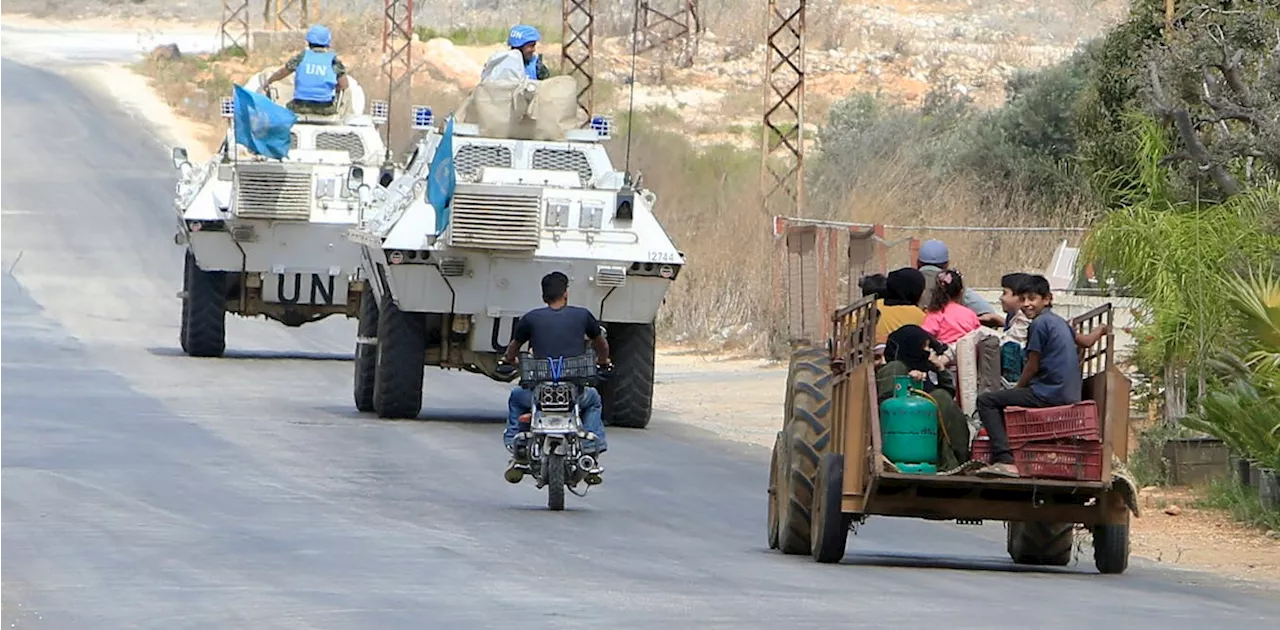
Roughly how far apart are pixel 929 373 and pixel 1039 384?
1.70 ft

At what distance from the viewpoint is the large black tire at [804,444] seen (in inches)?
488

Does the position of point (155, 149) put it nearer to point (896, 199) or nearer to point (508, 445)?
point (896, 199)

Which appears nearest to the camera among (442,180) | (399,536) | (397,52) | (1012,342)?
(1012,342)

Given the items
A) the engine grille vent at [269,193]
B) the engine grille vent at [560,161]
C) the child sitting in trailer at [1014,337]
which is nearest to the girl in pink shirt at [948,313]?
the child sitting in trailer at [1014,337]

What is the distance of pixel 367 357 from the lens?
814 inches

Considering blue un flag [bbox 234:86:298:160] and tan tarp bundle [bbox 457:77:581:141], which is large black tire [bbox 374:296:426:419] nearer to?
tan tarp bundle [bbox 457:77:581:141]

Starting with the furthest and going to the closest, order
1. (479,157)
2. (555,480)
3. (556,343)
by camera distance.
A: (479,157) → (556,343) → (555,480)

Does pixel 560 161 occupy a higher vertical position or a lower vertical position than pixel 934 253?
higher

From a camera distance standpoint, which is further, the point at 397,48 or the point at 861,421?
the point at 397,48

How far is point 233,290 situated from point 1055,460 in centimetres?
1600

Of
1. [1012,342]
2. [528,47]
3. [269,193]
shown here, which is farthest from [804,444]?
[269,193]

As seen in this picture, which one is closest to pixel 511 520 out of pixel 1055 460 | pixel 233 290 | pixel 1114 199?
pixel 1055 460

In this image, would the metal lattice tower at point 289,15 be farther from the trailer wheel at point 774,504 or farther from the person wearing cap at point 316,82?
the trailer wheel at point 774,504

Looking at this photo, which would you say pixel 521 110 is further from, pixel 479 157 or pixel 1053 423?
pixel 1053 423
